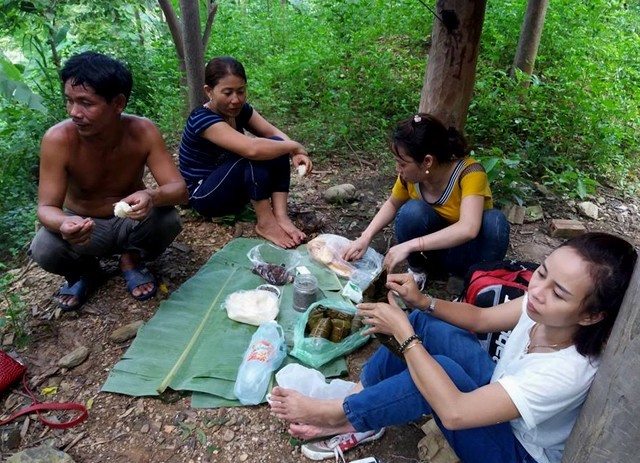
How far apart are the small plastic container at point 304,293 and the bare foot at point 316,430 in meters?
0.83

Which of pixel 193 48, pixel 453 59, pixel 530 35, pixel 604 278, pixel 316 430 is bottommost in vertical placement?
pixel 316 430

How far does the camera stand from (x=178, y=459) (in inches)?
71.4

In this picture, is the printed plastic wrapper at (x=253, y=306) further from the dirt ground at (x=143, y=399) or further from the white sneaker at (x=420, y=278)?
the white sneaker at (x=420, y=278)

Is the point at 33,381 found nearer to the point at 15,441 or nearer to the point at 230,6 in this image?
the point at 15,441

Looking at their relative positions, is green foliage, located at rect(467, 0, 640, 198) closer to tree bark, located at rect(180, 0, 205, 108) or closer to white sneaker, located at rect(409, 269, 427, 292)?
white sneaker, located at rect(409, 269, 427, 292)

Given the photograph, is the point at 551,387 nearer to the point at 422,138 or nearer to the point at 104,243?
the point at 422,138

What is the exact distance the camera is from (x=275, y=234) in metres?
3.26

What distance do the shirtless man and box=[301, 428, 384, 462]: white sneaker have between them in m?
1.39

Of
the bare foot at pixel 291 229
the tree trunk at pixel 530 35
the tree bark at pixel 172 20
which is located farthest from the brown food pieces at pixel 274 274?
the tree trunk at pixel 530 35

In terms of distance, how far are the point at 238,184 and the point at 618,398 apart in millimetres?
2658

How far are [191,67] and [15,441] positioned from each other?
3.01 metres

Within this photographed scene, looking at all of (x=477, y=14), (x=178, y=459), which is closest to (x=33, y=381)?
(x=178, y=459)

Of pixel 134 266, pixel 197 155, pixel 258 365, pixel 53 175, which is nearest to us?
pixel 258 365

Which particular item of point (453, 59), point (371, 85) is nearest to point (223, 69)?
point (453, 59)
